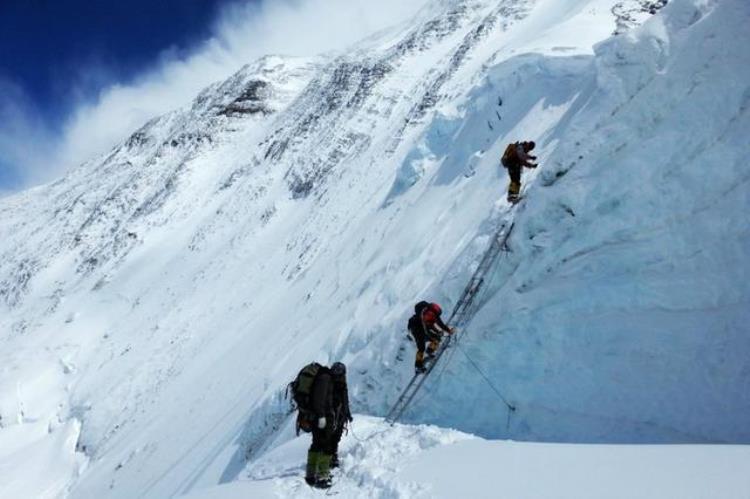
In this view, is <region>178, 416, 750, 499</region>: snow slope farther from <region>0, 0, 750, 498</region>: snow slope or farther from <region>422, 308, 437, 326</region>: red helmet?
<region>0, 0, 750, 498</region>: snow slope

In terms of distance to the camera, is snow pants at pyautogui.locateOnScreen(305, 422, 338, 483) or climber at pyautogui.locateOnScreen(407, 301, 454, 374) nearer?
snow pants at pyautogui.locateOnScreen(305, 422, 338, 483)

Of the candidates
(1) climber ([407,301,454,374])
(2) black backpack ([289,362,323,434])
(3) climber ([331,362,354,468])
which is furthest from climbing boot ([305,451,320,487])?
(1) climber ([407,301,454,374])

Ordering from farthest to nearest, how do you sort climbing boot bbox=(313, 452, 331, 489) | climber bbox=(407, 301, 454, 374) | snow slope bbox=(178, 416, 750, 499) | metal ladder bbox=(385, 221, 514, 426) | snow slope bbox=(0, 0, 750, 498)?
metal ladder bbox=(385, 221, 514, 426), climber bbox=(407, 301, 454, 374), snow slope bbox=(0, 0, 750, 498), climbing boot bbox=(313, 452, 331, 489), snow slope bbox=(178, 416, 750, 499)

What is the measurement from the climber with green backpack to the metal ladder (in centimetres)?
318

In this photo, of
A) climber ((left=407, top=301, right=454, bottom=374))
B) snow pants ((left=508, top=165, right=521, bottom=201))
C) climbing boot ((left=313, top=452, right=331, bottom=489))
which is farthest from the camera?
snow pants ((left=508, top=165, right=521, bottom=201))

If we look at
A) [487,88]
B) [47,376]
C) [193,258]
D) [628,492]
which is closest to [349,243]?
[487,88]

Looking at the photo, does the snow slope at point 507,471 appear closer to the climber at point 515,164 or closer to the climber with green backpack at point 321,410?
the climber with green backpack at point 321,410

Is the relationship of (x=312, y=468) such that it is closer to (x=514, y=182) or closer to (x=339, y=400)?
(x=339, y=400)

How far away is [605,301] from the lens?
946 cm

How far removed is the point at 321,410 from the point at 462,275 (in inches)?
198

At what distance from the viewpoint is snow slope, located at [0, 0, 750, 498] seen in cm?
882

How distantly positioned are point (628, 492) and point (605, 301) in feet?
16.2

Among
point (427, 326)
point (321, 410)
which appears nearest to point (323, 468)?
point (321, 410)

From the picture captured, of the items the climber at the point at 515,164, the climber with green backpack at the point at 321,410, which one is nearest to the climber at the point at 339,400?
the climber with green backpack at the point at 321,410
